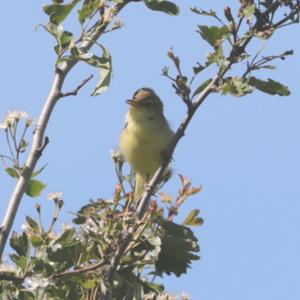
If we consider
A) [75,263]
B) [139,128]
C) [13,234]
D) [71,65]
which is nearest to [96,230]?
[75,263]

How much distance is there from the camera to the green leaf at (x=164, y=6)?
385cm

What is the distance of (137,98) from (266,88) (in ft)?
9.33

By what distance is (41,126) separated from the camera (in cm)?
310

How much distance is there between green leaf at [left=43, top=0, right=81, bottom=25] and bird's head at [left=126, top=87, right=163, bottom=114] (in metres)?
2.58

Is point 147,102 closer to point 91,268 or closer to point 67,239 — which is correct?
point 67,239

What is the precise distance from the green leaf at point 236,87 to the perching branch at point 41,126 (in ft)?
2.00

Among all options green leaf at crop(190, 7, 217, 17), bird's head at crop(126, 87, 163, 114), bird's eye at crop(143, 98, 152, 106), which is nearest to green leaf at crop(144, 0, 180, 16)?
green leaf at crop(190, 7, 217, 17)

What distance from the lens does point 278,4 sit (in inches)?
132

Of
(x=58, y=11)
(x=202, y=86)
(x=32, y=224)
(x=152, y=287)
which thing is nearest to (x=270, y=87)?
(x=202, y=86)

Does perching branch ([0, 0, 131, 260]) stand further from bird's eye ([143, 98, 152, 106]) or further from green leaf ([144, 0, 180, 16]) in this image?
bird's eye ([143, 98, 152, 106])

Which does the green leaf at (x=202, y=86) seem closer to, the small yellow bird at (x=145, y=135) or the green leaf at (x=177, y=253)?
the green leaf at (x=177, y=253)

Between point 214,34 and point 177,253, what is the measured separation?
3.42 ft

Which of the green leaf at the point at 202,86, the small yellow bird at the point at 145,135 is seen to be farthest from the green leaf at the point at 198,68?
the small yellow bird at the point at 145,135

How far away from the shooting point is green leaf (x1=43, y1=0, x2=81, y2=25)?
3506 millimetres
